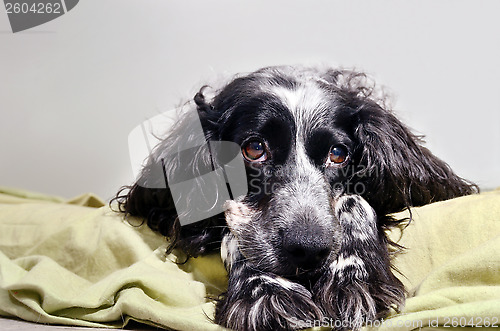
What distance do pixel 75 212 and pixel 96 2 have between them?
1258 mm

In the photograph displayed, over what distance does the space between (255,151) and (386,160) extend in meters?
0.49

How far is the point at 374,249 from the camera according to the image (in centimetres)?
179

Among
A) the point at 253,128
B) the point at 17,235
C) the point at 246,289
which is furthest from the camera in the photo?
the point at 17,235

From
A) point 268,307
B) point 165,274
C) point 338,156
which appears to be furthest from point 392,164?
point 165,274

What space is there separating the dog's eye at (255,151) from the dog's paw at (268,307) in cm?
41

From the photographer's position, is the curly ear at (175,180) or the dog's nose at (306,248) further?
the curly ear at (175,180)

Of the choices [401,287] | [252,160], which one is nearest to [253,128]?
[252,160]

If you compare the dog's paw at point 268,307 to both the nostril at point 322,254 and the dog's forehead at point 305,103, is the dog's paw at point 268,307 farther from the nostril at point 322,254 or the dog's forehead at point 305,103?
the dog's forehead at point 305,103

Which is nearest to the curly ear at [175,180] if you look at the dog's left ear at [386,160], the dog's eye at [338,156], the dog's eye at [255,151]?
the dog's eye at [255,151]

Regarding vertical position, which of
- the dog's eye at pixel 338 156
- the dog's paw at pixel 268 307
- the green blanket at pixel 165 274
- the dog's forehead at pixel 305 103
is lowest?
the green blanket at pixel 165 274

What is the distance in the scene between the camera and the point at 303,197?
174cm

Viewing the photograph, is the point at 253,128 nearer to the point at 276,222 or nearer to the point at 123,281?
the point at 276,222

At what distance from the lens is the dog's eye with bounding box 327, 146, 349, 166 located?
6.31 feet

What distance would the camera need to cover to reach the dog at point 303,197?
1.61m
